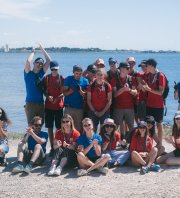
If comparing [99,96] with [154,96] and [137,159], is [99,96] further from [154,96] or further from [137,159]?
[137,159]

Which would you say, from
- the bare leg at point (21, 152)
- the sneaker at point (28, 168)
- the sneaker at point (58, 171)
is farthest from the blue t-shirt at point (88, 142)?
the bare leg at point (21, 152)

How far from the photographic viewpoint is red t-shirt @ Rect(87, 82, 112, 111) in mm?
9719

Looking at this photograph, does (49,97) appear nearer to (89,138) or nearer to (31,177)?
(89,138)

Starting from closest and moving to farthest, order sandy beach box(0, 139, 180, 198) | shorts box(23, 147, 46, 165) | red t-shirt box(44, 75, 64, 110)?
sandy beach box(0, 139, 180, 198) < shorts box(23, 147, 46, 165) < red t-shirt box(44, 75, 64, 110)

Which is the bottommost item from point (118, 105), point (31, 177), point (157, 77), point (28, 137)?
point (31, 177)

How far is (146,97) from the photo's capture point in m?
10.3

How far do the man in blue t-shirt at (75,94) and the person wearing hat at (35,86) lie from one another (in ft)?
2.11

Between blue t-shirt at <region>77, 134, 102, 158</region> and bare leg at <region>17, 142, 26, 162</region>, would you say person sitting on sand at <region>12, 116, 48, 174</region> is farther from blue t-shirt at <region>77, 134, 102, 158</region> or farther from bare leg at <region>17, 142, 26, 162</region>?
blue t-shirt at <region>77, 134, 102, 158</region>

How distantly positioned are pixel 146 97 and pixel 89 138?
7.19ft

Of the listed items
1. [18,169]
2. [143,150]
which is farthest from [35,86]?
[143,150]

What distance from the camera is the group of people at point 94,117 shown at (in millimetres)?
8961

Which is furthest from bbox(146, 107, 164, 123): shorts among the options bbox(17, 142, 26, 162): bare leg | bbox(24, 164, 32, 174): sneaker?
bbox(24, 164, 32, 174): sneaker

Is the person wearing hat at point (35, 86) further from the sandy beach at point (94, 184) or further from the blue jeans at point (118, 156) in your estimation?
the blue jeans at point (118, 156)

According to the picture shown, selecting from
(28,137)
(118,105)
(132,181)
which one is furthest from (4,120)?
(132,181)
